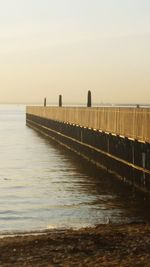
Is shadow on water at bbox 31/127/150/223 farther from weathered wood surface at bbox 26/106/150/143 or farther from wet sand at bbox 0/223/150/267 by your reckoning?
wet sand at bbox 0/223/150/267

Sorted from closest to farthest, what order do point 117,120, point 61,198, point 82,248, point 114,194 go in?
1. point 82,248
2. point 61,198
3. point 114,194
4. point 117,120

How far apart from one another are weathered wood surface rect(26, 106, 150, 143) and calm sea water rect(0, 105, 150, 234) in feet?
8.72

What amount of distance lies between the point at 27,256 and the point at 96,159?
26268mm

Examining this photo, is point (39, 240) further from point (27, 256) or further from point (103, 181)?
point (103, 181)

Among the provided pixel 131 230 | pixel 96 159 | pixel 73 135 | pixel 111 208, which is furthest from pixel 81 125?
pixel 131 230

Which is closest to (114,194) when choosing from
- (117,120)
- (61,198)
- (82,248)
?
(61,198)

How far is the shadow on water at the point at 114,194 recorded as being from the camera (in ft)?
67.0

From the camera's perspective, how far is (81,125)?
48000 mm

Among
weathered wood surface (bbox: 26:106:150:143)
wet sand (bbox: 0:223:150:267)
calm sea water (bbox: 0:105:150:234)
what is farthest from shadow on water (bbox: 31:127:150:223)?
wet sand (bbox: 0:223:150:267)

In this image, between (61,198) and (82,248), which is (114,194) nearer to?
(61,198)

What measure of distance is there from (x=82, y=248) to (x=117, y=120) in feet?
67.3

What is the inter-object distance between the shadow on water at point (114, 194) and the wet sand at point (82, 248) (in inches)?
168

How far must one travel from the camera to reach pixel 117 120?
1299 inches

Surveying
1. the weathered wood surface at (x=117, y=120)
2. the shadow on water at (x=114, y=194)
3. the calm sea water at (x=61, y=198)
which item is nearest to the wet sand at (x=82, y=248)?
the calm sea water at (x=61, y=198)
